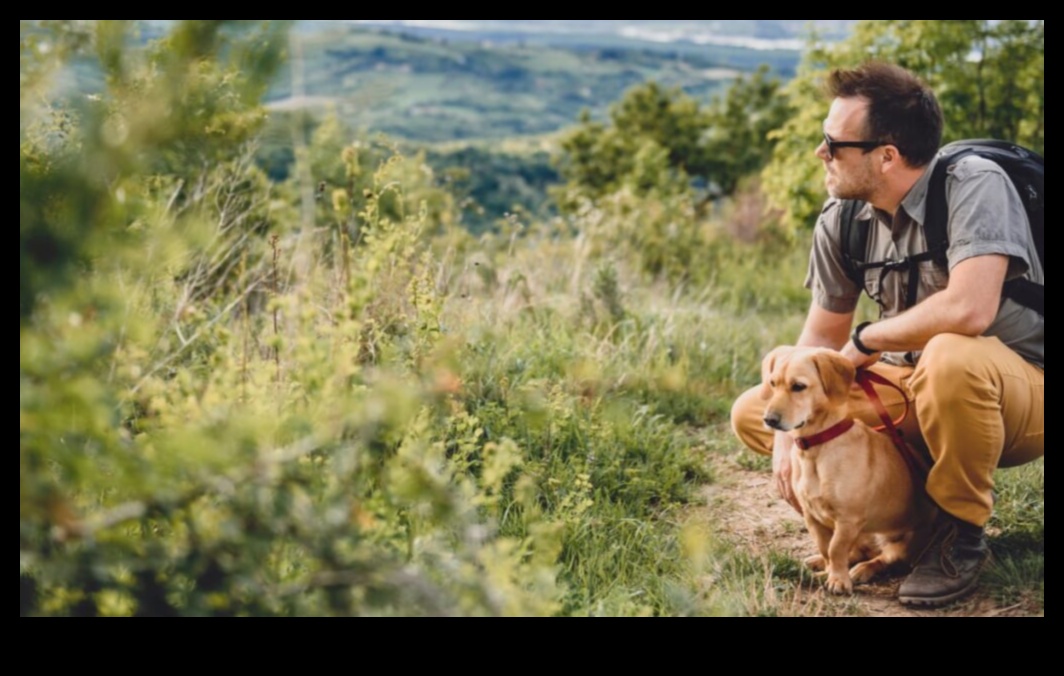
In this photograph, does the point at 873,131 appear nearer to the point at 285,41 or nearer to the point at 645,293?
the point at 285,41

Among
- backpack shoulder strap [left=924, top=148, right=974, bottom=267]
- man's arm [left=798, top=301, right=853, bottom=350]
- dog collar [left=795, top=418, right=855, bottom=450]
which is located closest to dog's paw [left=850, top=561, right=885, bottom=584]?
dog collar [left=795, top=418, right=855, bottom=450]

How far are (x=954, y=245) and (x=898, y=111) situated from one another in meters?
0.53

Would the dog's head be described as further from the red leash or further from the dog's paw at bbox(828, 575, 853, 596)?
the dog's paw at bbox(828, 575, 853, 596)

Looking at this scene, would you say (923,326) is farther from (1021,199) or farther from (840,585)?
(840,585)

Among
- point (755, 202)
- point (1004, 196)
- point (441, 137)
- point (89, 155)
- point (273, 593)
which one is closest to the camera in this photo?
point (89, 155)

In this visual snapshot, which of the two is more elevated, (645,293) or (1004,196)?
(1004,196)

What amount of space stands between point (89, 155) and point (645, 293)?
5.71 meters

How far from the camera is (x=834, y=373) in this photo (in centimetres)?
312

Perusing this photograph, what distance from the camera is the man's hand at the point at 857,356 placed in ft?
11.0

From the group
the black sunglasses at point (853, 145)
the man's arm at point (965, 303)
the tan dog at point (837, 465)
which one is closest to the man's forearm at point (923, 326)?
the man's arm at point (965, 303)

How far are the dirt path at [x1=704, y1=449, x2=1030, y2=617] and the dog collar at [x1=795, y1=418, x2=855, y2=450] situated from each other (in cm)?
51

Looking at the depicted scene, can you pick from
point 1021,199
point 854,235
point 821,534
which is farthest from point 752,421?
point 1021,199
